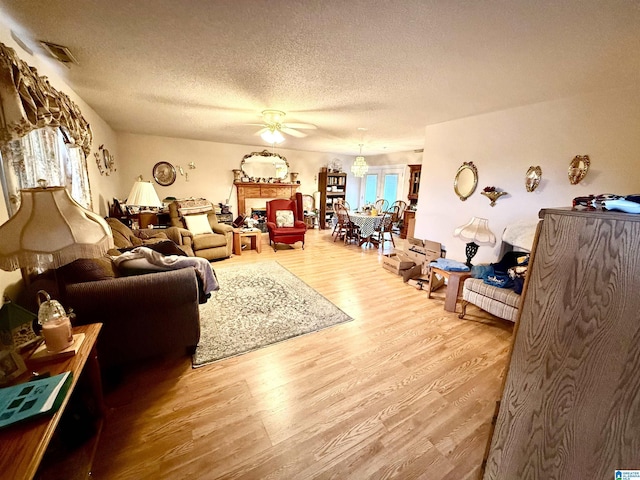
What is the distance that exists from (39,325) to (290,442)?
4.51ft

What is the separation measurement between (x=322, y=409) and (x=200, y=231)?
388 centimetres

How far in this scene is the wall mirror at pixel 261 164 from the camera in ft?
20.7

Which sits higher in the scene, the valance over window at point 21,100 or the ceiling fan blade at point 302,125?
the ceiling fan blade at point 302,125

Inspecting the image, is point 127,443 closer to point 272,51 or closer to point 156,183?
point 272,51

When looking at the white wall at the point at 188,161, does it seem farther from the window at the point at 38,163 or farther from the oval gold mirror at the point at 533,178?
the oval gold mirror at the point at 533,178

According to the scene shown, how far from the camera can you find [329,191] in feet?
24.8

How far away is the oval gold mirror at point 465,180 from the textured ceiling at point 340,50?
0.70 m

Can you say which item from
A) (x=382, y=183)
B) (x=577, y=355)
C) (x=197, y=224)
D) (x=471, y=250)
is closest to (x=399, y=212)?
(x=382, y=183)

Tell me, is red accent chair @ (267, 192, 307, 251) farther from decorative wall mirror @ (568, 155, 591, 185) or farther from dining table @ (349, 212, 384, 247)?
decorative wall mirror @ (568, 155, 591, 185)

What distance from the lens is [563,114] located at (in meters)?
2.45

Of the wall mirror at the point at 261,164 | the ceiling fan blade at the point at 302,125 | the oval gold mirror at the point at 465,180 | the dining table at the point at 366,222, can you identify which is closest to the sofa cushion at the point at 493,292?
the oval gold mirror at the point at 465,180

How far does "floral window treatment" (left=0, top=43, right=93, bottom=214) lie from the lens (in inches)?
50.0

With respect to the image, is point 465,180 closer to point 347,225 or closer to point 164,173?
point 347,225

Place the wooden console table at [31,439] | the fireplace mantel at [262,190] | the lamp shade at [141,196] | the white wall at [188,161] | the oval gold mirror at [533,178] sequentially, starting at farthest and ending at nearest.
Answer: the fireplace mantel at [262,190] < the white wall at [188,161] < the lamp shade at [141,196] < the oval gold mirror at [533,178] < the wooden console table at [31,439]
